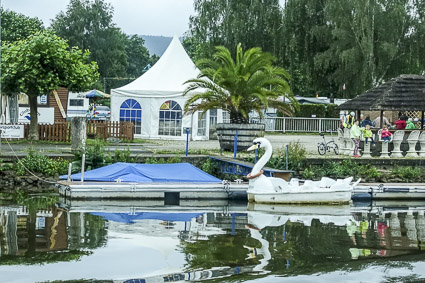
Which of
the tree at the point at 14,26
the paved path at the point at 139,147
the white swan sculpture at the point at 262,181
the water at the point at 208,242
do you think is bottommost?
the water at the point at 208,242

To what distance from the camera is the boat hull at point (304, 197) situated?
83.8ft

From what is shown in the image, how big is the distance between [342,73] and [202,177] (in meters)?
31.8

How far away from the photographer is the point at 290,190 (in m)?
25.6

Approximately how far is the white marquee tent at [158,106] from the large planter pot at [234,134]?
336 inches

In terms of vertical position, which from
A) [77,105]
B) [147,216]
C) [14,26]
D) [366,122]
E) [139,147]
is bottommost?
[147,216]

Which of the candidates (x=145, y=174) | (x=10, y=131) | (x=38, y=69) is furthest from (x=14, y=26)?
(x=145, y=174)

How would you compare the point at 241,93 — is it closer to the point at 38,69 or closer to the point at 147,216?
the point at 38,69

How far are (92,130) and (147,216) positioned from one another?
18375mm

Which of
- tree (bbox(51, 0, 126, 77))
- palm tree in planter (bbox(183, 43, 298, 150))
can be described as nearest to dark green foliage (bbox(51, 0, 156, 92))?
tree (bbox(51, 0, 126, 77))

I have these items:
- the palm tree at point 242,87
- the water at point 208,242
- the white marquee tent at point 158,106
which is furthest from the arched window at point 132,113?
the water at point 208,242

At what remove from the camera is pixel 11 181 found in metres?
29.2

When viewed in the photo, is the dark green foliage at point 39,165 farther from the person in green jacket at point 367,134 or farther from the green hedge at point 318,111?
the green hedge at point 318,111

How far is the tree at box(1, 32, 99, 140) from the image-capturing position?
3644 centimetres

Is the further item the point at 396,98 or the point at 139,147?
the point at 396,98
